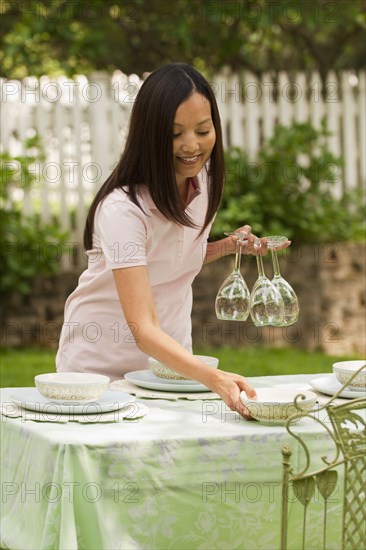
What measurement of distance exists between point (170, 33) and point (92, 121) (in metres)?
1.37

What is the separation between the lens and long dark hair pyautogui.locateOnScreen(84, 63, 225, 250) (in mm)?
3121

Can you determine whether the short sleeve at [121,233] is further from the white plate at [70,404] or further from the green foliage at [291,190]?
the green foliage at [291,190]

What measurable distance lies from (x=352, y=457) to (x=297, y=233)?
19.8ft

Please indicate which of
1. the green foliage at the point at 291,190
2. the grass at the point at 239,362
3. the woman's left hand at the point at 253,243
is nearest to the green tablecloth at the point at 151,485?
the woman's left hand at the point at 253,243

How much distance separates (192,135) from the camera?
3148 millimetres

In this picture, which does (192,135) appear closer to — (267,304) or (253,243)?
(253,243)

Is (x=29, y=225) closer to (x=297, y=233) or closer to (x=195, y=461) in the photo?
(x=297, y=233)

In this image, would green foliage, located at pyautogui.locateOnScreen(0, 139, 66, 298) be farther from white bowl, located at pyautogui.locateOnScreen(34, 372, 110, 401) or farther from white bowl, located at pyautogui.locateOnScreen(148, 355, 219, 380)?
white bowl, located at pyautogui.locateOnScreen(34, 372, 110, 401)

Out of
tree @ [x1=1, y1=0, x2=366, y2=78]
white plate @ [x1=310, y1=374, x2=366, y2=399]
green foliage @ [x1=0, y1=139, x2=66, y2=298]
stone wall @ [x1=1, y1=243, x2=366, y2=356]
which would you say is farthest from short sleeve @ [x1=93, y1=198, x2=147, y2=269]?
tree @ [x1=1, y1=0, x2=366, y2=78]

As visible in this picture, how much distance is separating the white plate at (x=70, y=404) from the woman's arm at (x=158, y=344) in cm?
17

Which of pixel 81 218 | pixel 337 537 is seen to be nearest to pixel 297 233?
pixel 81 218

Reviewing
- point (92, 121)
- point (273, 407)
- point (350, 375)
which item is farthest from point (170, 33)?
point (273, 407)

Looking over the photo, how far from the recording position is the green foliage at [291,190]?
812 cm

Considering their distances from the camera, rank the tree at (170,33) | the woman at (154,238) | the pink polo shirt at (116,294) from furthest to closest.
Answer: the tree at (170,33) < the pink polo shirt at (116,294) < the woman at (154,238)
